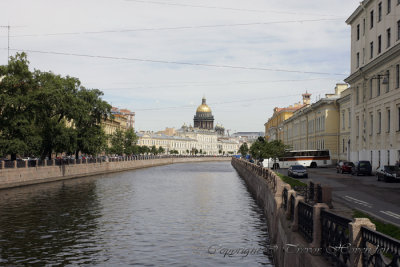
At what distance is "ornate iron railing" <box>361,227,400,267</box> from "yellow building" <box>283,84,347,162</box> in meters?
72.0

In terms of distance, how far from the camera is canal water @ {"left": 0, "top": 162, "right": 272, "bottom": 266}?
710 inches

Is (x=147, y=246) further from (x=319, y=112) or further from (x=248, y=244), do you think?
(x=319, y=112)

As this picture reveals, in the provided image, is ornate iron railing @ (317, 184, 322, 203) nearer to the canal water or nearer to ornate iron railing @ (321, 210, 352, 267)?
the canal water

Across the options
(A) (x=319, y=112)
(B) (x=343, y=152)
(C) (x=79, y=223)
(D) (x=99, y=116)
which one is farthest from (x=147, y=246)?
(A) (x=319, y=112)

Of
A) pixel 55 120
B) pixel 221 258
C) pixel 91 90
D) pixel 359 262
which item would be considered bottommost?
pixel 221 258

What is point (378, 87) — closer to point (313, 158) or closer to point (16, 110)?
point (313, 158)

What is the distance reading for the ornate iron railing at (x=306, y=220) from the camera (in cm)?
1157

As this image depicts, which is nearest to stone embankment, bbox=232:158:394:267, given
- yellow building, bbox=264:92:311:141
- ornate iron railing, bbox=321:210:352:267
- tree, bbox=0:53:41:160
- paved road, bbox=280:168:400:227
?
ornate iron railing, bbox=321:210:352:267

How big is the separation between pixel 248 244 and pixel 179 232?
3.85m

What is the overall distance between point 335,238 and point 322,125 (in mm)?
76381

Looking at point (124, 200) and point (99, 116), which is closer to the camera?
point (124, 200)

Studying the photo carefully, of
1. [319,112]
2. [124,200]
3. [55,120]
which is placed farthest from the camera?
[319,112]

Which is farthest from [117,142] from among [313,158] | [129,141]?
[313,158]

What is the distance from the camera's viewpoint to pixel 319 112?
8538cm
